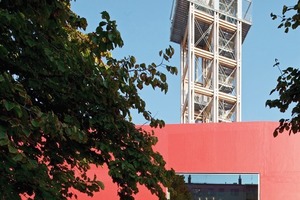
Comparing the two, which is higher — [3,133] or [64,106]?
[64,106]

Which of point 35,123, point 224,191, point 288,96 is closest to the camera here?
point 35,123

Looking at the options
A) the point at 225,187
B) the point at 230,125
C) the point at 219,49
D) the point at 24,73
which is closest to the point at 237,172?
the point at 225,187

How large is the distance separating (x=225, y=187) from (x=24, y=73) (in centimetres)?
1054

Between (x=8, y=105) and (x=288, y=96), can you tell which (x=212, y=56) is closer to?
(x=288, y=96)

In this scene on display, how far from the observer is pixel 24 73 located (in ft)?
11.8

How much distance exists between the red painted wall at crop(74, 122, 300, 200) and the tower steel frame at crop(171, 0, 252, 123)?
39.4ft

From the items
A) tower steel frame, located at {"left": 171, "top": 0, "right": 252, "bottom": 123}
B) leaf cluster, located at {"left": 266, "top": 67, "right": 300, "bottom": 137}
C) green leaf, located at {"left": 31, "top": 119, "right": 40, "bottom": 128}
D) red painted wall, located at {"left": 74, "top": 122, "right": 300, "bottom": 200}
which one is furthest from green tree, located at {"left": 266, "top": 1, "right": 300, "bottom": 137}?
tower steel frame, located at {"left": 171, "top": 0, "right": 252, "bottom": 123}

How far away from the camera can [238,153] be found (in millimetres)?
13109

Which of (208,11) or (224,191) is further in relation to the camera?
(208,11)

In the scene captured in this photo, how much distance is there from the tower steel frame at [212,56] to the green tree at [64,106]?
2127 cm

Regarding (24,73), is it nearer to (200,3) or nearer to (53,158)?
(53,158)

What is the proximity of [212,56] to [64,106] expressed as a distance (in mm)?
23171

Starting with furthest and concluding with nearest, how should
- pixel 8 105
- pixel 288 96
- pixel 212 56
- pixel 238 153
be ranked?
1. pixel 212 56
2. pixel 238 153
3. pixel 288 96
4. pixel 8 105

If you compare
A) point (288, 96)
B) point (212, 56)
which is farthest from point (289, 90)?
point (212, 56)
